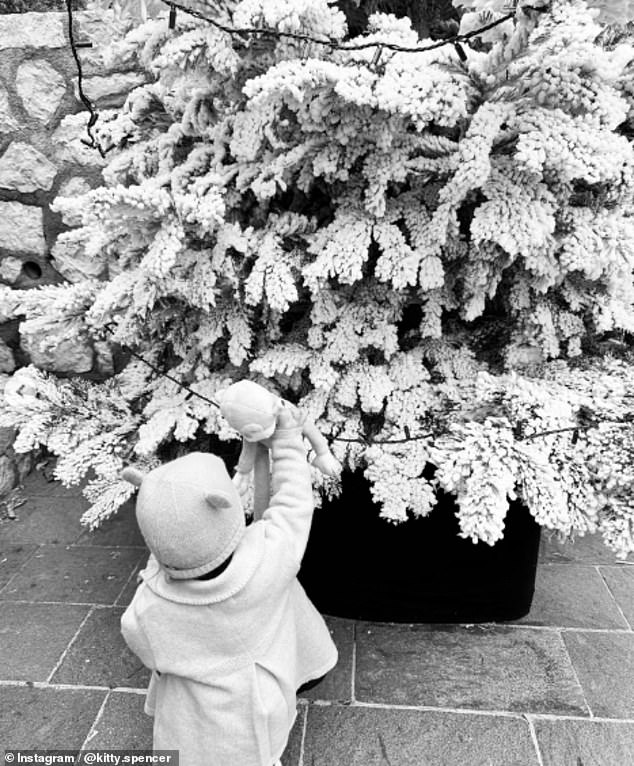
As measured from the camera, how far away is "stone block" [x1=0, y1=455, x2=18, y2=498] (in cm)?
300

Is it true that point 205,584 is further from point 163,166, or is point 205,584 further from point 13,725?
point 163,166

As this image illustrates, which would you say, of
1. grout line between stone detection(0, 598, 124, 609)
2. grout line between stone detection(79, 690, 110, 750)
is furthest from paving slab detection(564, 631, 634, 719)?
grout line between stone detection(0, 598, 124, 609)

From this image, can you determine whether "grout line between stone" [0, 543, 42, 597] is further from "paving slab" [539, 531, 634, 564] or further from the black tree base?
"paving slab" [539, 531, 634, 564]

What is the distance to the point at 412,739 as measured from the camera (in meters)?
1.72

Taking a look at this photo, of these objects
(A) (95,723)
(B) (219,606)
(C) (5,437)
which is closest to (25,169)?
(C) (5,437)

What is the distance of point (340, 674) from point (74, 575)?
112 centimetres

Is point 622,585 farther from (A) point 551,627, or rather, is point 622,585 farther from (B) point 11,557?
(B) point 11,557

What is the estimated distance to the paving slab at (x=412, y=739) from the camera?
1669 millimetres

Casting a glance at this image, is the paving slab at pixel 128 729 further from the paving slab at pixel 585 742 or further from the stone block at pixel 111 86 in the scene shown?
the stone block at pixel 111 86

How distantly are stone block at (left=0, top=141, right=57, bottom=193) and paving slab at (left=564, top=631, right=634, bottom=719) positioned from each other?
9.30ft

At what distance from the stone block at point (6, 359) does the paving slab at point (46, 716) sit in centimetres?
169

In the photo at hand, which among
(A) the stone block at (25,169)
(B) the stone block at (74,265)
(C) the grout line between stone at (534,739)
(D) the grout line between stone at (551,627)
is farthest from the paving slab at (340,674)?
(A) the stone block at (25,169)

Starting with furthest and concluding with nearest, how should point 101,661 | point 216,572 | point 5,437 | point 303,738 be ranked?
1. point 5,437
2. point 101,661
3. point 303,738
4. point 216,572

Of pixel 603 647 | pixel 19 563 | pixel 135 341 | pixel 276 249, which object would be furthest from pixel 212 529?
pixel 19 563
